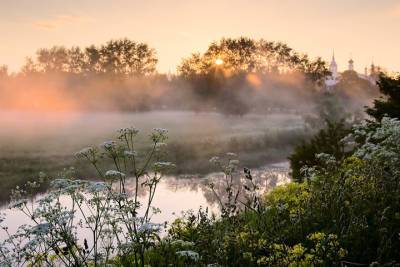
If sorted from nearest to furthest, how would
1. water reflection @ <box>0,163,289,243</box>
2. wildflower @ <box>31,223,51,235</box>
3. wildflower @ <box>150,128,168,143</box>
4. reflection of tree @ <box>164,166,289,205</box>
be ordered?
wildflower @ <box>31,223,51,235</box>, wildflower @ <box>150,128,168,143</box>, water reflection @ <box>0,163,289,243</box>, reflection of tree @ <box>164,166,289,205</box>

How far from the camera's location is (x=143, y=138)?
48938mm

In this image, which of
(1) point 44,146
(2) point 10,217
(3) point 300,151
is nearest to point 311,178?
(3) point 300,151

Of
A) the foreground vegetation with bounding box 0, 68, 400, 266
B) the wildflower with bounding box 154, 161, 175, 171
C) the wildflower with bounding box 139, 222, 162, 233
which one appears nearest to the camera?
the wildflower with bounding box 139, 222, 162, 233

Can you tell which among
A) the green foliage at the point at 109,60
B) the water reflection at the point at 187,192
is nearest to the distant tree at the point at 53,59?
the green foliage at the point at 109,60

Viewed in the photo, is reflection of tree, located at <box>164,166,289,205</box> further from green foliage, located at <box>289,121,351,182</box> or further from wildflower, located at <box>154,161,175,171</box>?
wildflower, located at <box>154,161,175,171</box>

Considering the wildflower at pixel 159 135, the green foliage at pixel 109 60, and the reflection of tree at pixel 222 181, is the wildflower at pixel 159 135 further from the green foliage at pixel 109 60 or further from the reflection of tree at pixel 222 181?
the green foliage at pixel 109 60

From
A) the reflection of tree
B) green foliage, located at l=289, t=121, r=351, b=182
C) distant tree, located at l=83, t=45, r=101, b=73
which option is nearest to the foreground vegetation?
green foliage, located at l=289, t=121, r=351, b=182

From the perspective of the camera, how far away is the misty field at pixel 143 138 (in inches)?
1226

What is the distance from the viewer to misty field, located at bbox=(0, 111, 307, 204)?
31.1 m

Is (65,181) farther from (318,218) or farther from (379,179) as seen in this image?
(379,179)

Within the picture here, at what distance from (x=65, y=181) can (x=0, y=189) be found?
19536 mm

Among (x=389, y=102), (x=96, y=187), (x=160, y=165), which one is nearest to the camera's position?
(x=96, y=187)

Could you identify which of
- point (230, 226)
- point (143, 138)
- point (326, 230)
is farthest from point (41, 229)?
point (143, 138)

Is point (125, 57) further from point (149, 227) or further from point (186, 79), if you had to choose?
point (149, 227)
